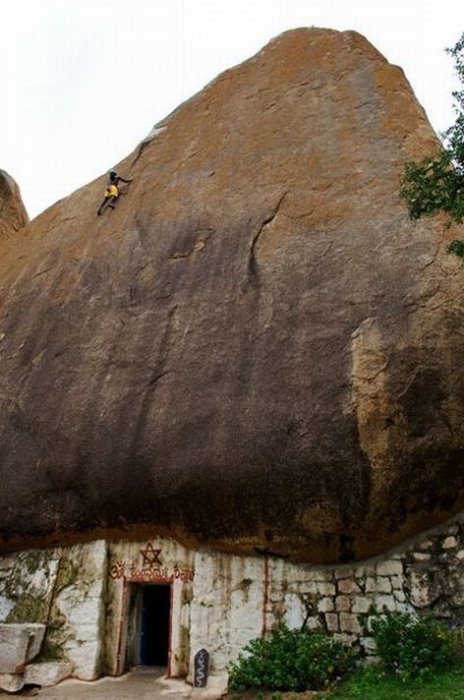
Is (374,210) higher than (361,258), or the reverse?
(374,210)

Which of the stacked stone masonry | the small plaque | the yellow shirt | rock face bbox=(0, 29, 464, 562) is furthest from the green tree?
the yellow shirt

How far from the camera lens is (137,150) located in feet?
46.8

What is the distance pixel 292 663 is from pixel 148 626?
3.38 meters

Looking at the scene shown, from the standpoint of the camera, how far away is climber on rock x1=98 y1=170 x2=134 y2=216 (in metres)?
13.5

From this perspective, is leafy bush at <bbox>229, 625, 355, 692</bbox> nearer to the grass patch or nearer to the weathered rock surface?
the grass patch

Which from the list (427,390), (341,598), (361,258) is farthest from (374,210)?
(341,598)

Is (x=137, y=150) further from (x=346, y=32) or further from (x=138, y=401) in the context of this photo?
(x=138, y=401)

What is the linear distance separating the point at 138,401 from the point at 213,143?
18.6ft

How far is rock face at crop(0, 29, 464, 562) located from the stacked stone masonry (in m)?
0.29

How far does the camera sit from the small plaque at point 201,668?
7.93m

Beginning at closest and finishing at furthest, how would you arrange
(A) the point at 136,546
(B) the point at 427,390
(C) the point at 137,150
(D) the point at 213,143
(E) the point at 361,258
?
(B) the point at 427,390 → (E) the point at 361,258 → (A) the point at 136,546 → (D) the point at 213,143 → (C) the point at 137,150

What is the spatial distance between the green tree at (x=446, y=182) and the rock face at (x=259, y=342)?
1.01 meters

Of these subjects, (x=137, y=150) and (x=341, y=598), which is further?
(x=137, y=150)

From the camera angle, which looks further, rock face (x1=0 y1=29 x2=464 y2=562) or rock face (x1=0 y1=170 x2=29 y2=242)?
rock face (x1=0 y1=170 x2=29 y2=242)
